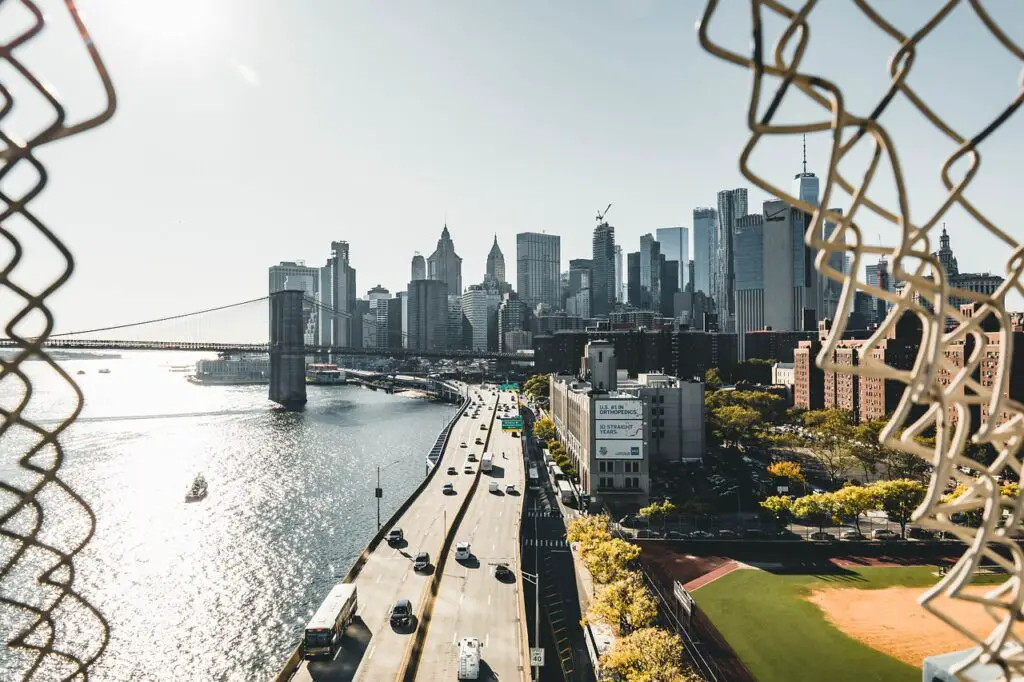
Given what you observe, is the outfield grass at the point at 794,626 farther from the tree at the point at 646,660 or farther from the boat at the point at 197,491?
the boat at the point at 197,491

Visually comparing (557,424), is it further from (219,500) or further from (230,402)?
(230,402)

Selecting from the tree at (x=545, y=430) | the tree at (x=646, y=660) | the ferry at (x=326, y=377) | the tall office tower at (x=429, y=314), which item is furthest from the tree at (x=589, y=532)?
the tall office tower at (x=429, y=314)

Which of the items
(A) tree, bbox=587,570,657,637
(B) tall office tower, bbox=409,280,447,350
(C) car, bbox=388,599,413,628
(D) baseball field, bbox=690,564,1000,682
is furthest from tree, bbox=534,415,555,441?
(B) tall office tower, bbox=409,280,447,350

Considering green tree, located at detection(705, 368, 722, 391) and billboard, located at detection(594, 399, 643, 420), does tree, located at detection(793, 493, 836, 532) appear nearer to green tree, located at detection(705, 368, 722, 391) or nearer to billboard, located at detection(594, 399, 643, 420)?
billboard, located at detection(594, 399, 643, 420)

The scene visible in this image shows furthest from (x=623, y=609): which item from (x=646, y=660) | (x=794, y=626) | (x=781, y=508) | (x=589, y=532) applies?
(x=781, y=508)

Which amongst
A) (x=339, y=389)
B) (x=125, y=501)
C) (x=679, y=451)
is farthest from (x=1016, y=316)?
(x=339, y=389)

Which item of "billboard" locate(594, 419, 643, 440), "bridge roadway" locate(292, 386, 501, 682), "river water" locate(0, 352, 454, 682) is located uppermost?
"billboard" locate(594, 419, 643, 440)
